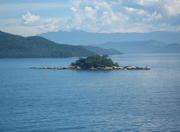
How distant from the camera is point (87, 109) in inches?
2108

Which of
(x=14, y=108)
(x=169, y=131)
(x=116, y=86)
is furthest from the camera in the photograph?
(x=116, y=86)

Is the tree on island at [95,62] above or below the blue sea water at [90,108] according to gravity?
above

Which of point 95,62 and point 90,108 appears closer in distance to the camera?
point 90,108

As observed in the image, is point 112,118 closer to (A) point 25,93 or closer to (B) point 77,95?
(B) point 77,95

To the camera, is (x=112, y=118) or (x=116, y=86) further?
(x=116, y=86)

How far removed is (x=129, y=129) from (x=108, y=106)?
12775 mm

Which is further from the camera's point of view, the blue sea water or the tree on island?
the tree on island

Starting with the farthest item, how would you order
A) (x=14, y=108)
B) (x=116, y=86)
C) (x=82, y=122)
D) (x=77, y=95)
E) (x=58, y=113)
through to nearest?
(x=116, y=86), (x=77, y=95), (x=14, y=108), (x=58, y=113), (x=82, y=122)

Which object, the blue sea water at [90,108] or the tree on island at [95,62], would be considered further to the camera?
the tree on island at [95,62]

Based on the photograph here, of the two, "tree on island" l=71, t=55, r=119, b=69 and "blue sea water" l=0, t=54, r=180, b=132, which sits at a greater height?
"tree on island" l=71, t=55, r=119, b=69

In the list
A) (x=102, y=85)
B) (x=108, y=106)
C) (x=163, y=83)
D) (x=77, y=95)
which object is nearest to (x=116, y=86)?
(x=102, y=85)

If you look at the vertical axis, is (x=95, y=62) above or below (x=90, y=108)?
above

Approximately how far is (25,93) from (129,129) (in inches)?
1232

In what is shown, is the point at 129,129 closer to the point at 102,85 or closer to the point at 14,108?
the point at 14,108
